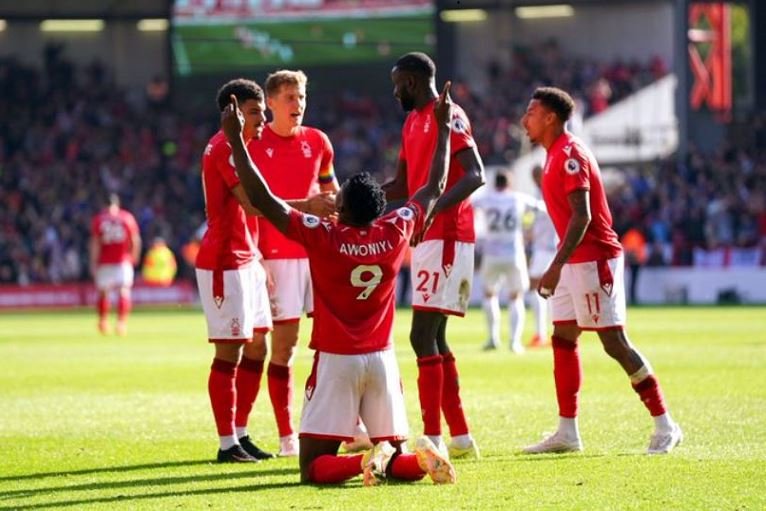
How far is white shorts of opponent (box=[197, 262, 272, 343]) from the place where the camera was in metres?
11.4

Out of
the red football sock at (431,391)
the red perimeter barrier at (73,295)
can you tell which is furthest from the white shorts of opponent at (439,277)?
the red perimeter barrier at (73,295)

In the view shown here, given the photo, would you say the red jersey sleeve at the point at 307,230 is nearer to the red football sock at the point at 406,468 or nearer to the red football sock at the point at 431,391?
the red football sock at the point at 406,468

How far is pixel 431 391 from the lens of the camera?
434 inches

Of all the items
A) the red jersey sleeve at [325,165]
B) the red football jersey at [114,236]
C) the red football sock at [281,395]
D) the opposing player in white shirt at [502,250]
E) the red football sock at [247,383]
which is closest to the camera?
the red football sock at [281,395]

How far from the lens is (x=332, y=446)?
996 cm

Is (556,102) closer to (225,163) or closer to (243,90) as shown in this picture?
(243,90)

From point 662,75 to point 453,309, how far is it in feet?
142

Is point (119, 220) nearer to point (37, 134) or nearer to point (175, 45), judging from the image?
point (175, 45)

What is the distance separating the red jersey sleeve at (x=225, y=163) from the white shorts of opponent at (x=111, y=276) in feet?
64.9

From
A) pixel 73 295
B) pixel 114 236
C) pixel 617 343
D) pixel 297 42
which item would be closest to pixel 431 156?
pixel 617 343

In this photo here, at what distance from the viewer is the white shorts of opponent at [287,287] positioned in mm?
12016

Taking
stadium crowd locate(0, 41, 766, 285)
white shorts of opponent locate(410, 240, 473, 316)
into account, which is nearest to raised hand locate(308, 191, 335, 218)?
white shorts of opponent locate(410, 240, 473, 316)

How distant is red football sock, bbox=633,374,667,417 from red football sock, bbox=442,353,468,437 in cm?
125

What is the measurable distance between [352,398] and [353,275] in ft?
2.51
